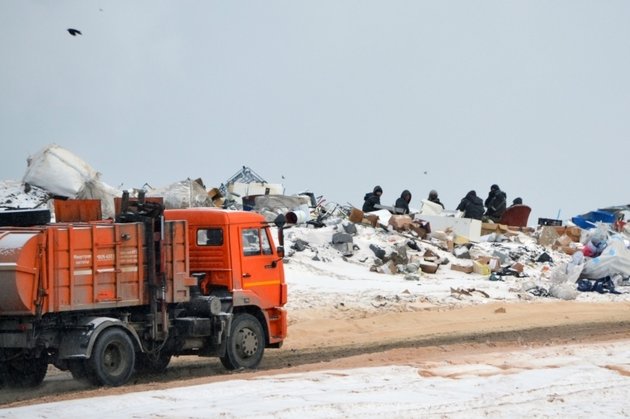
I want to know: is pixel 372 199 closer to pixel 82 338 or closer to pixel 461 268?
pixel 461 268

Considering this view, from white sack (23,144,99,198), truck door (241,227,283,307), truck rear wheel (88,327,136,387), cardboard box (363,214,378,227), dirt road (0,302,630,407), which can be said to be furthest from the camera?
cardboard box (363,214,378,227)

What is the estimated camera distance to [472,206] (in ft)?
137

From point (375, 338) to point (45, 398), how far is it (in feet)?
Result: 34.9

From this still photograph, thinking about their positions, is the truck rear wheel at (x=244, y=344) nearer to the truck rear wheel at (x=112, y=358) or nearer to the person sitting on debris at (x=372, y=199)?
the truck rear wheel at (x=112, y=358)

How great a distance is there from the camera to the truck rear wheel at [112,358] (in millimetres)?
17750

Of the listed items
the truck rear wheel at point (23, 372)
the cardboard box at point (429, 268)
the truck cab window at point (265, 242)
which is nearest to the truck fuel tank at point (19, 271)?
the truck rear wheel at point (23, 372)

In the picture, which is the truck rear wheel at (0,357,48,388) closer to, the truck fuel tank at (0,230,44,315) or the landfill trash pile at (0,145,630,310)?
the truck fuel tank at (0,230,44,315)

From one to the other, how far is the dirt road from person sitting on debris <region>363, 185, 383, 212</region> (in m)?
10.1

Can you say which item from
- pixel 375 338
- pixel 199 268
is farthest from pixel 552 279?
pixel 199 268

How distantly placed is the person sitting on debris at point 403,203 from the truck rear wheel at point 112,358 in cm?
2249

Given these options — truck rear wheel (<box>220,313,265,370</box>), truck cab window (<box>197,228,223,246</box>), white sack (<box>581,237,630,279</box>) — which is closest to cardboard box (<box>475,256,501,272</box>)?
white sack (<box>581,237,630,279</box>)

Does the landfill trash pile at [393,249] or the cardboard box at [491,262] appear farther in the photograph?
the cardboard box at [491,262]

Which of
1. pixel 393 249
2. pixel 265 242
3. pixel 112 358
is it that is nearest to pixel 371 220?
pixel 393 249

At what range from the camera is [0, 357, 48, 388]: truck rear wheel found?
18.6 m
